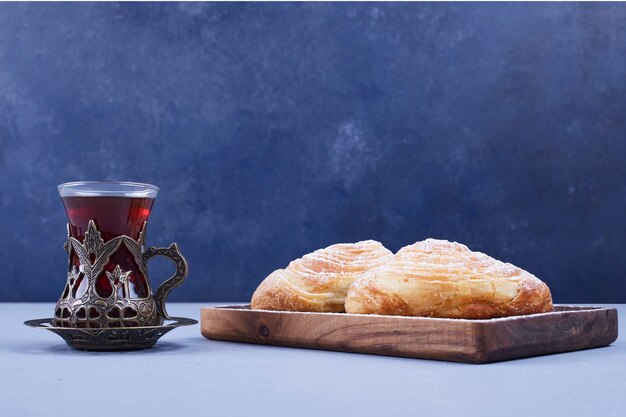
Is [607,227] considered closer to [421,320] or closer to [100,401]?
[421,320]

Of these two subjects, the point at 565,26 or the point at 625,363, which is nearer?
the point at 625,363

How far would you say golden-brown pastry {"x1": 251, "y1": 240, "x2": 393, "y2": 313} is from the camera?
1421 mm

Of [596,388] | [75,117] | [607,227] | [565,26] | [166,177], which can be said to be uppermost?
[565,26]

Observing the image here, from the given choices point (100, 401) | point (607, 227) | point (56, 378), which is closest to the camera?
point (100, 401)

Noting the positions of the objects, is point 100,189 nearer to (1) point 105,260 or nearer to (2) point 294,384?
(1) point 105,260

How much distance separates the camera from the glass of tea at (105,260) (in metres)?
1.27

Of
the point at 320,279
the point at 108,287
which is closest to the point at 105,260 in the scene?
the point at 108,287

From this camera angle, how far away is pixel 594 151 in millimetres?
2975

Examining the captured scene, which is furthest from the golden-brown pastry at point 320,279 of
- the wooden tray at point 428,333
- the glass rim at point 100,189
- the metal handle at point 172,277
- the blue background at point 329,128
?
the blue background at point 329,128

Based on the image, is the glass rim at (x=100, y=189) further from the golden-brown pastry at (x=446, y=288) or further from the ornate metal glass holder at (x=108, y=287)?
the golden-brown pastry at (x=446, y=288)

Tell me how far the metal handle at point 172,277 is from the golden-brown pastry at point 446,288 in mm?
258

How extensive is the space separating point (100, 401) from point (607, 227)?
239 centimetres

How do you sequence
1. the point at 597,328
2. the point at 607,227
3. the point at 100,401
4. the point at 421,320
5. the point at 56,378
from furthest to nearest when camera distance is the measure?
the point at 607,227 < the point at 597,328 < the point at 421,320 < the point at 56,378 < the point at 100,401

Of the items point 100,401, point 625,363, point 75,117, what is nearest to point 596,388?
point 625,363
